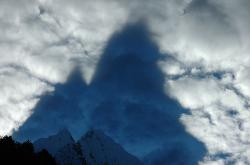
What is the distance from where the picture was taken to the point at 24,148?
361ft

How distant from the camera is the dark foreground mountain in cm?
10275

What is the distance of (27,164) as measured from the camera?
106m

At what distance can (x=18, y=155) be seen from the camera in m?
106

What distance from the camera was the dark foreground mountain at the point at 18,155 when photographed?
337ft

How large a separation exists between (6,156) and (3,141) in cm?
533

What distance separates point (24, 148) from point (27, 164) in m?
5.86

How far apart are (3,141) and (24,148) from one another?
6.32m

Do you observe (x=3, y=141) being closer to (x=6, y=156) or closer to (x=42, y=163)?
(x=6, y=156)

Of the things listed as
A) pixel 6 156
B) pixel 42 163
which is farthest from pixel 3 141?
pixel 42 163

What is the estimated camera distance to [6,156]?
10262 centimetres

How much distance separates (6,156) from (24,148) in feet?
26.1

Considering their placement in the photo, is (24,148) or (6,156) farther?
(24,148)

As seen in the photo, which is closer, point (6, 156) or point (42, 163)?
point (6, 156)
